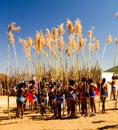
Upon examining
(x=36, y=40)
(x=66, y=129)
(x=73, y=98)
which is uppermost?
(x=36, y=40)

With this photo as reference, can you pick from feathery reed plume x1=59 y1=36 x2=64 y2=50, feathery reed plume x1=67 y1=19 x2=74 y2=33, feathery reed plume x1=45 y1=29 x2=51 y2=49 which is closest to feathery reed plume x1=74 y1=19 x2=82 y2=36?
feathery reed plume x1=67 y1=19 x2=74 y2=33

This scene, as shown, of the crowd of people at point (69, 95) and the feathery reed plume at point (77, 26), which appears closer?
the crowd of people at point (69, 95)

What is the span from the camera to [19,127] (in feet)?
43.9

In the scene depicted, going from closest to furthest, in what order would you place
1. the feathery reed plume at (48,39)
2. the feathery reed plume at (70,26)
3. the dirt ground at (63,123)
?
the dirt ground at (63,123), the feathery reed plume at (70,26), the feathery reed plume at (48,39)

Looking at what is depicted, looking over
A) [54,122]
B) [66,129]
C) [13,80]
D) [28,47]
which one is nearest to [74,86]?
[54,122]

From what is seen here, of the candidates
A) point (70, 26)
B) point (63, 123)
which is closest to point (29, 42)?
point (70, 26)

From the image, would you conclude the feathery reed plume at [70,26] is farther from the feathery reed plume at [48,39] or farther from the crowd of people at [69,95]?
the feathery reed plume at [48,39]

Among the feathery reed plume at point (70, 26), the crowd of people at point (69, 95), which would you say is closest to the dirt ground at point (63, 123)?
the crowd of people at point (69, 95)

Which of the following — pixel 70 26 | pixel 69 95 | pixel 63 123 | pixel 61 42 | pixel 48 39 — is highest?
pixel 48 39

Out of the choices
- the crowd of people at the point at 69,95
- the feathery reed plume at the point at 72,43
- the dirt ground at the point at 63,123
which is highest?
the feathery reed plume at the point at 72,43

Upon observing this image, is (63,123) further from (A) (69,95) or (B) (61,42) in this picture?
(B) (61,42)

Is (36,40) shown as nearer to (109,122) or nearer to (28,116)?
(28,116)

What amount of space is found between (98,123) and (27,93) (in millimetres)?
4884

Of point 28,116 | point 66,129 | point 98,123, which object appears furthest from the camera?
point 28,116
